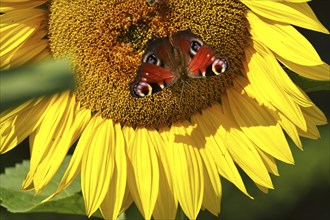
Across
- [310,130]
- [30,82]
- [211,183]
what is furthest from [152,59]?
[30,82]

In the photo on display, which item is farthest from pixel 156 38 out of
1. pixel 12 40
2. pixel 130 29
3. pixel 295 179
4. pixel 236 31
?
pixel 295 179

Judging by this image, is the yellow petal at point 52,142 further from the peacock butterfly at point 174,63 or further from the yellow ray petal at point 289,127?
the yellow ray petal at point 289,127

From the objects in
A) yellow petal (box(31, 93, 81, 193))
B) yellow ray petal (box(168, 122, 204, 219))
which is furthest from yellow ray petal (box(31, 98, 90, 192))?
yellow ray petal (box(168, 122, 204, 219))

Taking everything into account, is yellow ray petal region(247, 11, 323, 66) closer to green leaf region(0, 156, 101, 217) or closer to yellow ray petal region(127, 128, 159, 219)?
yellow ray petal region(127, 128, 159, 219)

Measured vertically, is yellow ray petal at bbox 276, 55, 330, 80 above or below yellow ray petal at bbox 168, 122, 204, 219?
above

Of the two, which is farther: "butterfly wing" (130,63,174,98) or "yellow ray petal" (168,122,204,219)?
"yellow ray petal" (168,122,204,219)

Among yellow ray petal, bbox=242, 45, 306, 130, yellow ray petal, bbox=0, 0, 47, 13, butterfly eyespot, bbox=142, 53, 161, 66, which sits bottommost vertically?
yellow ray petal, bbox=242, 45, 306, 130

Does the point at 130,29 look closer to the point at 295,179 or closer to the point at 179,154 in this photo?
the point at 179,154

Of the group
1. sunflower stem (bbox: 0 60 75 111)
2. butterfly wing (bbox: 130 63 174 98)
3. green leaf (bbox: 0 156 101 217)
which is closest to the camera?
sunflower stem (bbox: 0 60 75 111)
